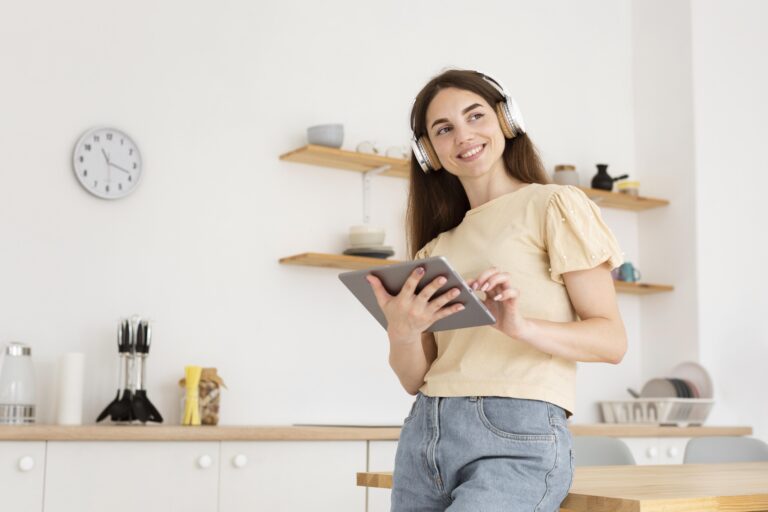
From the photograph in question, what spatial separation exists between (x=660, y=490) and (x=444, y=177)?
2.13 feet

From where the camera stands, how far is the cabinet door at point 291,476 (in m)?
2.91

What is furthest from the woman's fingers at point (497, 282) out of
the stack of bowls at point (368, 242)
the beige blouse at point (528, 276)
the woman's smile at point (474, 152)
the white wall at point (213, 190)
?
the stack of bowls at point (368, 242)

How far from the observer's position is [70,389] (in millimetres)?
2963

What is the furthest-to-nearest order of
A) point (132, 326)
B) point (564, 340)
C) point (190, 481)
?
point (132, 326)
point (190, 481)
point (564, 340)

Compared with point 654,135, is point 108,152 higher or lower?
lower

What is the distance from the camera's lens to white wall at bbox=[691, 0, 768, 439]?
14.4ft

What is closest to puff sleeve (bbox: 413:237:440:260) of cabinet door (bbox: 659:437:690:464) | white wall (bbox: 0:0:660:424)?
white wall (bbox: 0:0:660:424)

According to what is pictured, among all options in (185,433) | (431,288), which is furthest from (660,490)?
(185,433)

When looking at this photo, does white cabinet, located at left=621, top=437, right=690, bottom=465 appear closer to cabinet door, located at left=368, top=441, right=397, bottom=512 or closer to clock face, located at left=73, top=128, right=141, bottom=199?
cabinet door, located at left=368, top=441, right=397, bottom=512

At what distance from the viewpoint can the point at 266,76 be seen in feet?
12.0

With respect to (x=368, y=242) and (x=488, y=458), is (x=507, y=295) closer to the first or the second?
(x=488, y=458)

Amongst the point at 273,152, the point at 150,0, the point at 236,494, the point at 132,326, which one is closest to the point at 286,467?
the point at 236,494

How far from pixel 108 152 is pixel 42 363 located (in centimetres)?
75

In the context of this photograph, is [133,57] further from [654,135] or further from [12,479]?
[654,135]
